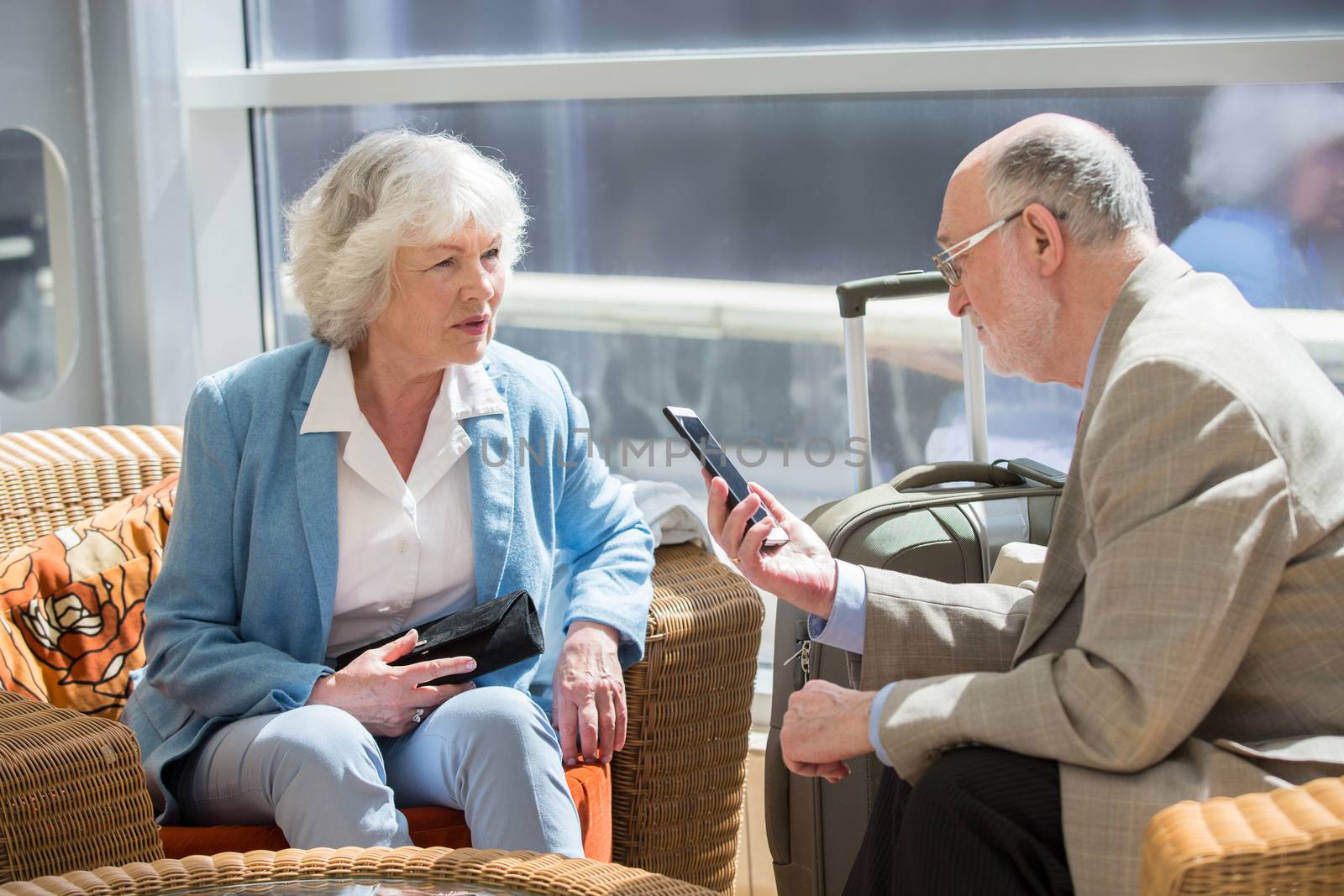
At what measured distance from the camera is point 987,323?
5.43 feet

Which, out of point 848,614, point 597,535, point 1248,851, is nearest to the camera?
point 1248,851

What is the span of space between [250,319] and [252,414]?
1.48 m

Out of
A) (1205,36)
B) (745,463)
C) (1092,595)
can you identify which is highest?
(1205,36)

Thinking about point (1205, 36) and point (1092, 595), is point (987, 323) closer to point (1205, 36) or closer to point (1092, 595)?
point (1092, 595)

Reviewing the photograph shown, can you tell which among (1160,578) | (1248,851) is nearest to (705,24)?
(1160,578)

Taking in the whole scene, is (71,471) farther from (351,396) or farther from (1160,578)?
(1160,578)

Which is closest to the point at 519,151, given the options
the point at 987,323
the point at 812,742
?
the point at 987,323

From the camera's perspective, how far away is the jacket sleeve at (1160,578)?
124 centimetres

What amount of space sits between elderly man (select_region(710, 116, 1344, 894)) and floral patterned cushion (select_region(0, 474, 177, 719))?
111 centimetres

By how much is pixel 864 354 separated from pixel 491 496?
0.70 metres

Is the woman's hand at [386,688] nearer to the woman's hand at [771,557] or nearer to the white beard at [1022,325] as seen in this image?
the woman's hand at [771,557]

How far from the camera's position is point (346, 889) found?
135 centimetres

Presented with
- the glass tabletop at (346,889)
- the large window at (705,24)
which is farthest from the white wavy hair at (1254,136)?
the glass tabletop at (346,889)

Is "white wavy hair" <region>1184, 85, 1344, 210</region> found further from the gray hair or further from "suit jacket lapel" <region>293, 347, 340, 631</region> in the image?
"suit jacket lapel" <region>293, 347, 340, 631</region>
